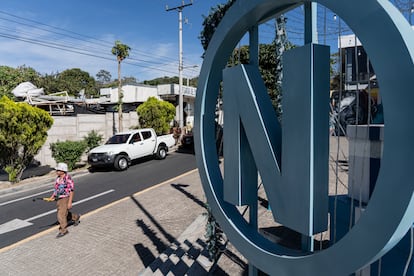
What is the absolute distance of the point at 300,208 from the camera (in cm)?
198

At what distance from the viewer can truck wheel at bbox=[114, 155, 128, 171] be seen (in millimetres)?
13492

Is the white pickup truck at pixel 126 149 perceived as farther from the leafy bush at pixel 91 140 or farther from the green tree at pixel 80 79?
the green tree at pixel 80 79

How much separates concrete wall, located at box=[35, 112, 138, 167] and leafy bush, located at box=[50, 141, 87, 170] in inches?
77.2

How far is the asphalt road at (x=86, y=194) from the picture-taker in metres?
7.36

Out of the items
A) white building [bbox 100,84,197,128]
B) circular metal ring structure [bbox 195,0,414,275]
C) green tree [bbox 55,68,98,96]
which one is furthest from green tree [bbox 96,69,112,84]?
circular metal ring structure [bbox 195,0,414,275]

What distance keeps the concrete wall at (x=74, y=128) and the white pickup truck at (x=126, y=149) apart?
2.89m

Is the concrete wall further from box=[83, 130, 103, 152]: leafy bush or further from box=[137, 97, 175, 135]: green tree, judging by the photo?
box=[137, 97, 175, 135]: green tree

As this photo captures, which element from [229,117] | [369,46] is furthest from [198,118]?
[369,46]

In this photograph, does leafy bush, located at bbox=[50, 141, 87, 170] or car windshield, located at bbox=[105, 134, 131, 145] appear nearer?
Result: leafy bush, located at bbox=[50, 141, 87, 170]

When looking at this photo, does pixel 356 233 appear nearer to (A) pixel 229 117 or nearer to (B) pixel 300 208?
(B) pixel 300 208

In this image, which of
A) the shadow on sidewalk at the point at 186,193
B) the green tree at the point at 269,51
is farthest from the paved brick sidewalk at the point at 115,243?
the green tree at the point at 269,51

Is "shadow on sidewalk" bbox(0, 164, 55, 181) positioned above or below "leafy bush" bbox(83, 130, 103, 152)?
below

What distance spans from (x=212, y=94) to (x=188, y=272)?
2.69 m

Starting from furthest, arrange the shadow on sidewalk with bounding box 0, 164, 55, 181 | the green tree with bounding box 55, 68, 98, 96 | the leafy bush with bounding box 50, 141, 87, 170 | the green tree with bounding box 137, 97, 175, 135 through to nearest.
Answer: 1. the green tree with bounding box 55, 68, 98, 96
2. the green tree with bounding box 137, 97, 175, 135
3. the leafy bush with bounding box 50, 141, 87, 170
4. the shadow on sidewalk with bounding box 0, 164, 55, 181
